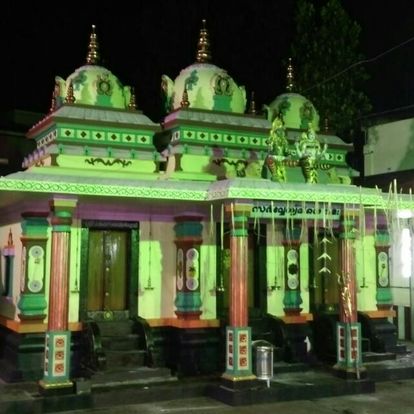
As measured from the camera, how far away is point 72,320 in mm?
12188

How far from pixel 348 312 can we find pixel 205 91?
610 cm

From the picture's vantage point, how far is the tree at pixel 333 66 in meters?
19.4

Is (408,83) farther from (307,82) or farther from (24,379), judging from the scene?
(24,379)

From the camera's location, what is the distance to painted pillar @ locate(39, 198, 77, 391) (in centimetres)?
1028

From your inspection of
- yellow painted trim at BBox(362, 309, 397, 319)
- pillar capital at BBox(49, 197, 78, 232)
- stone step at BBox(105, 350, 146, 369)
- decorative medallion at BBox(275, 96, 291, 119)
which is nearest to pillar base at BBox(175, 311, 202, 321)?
stone step at BBox(105, 350, 146, 369)

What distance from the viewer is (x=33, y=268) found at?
11969mm

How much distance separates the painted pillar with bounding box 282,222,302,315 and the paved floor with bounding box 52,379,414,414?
2.80 meters

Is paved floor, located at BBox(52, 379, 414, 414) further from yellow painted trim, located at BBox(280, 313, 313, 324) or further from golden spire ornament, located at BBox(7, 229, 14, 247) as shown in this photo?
golden spire ornament, located at BBox(7, 229, 14, 247)

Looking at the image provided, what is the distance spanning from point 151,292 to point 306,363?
12.5ft

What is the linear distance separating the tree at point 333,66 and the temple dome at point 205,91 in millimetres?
5382

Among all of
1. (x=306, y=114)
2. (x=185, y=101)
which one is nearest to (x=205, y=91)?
(x=185, y=101)

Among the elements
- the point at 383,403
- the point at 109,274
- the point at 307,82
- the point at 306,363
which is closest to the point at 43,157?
the point at 109,274

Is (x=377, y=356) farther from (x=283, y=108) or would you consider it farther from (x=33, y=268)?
(x=33, y=268)

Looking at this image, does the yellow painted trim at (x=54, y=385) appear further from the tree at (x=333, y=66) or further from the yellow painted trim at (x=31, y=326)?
the tree at (x=333, y=66)
